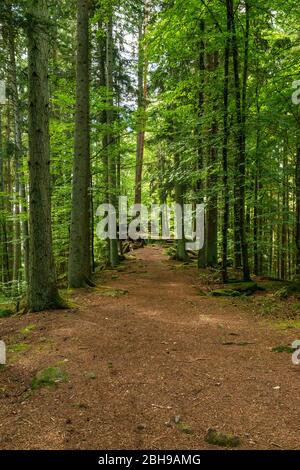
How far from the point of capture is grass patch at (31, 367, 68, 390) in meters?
4.14

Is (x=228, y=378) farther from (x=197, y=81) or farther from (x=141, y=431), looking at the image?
(x=197, y=81)

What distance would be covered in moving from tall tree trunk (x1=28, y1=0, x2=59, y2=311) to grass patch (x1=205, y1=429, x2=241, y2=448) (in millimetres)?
4971

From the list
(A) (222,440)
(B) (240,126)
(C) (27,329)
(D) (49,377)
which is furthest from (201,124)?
(A) (222,440)

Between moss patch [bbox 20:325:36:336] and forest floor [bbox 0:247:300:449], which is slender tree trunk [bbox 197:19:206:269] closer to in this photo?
forest floor [bbox 0:247:300:449]

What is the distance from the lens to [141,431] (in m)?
3.15

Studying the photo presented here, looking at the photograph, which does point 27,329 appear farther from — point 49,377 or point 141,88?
point 141,88

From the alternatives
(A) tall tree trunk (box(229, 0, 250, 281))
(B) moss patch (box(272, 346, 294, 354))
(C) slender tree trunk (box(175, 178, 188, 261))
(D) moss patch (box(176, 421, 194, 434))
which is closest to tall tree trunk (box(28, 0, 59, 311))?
(B) moss patch (box(272, 346, 294, 354))

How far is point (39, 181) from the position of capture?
23.2 feet

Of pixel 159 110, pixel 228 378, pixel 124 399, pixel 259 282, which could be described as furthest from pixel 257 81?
pixel 124 399

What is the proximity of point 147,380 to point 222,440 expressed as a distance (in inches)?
55.7

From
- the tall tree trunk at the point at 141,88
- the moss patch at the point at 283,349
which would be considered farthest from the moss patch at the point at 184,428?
the tall tree trunk at the point at 141,88

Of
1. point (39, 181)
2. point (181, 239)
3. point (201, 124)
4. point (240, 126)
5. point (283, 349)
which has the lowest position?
point (283, 349)

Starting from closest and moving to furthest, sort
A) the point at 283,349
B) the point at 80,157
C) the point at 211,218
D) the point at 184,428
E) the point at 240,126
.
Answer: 1. the point at 184,428
2. the point at 283,349
3. the point at 240,126
4. the point at 80,157
5. the point at 211,218

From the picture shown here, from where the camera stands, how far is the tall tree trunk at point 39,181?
6824 mm
